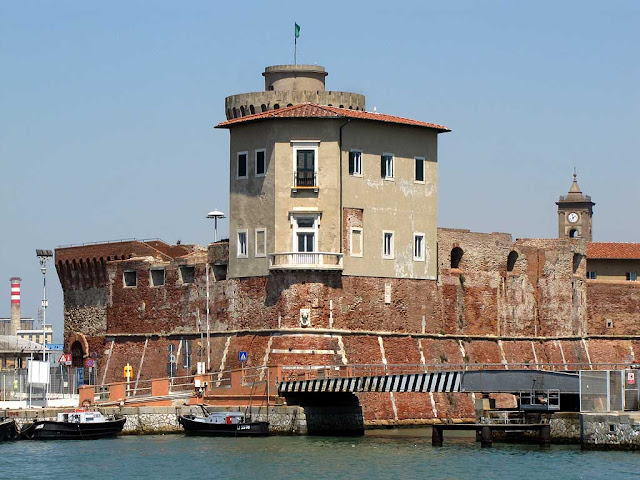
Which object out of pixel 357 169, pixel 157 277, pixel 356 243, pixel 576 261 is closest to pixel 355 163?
pixel 357 169

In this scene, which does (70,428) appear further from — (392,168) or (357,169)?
(392,168)

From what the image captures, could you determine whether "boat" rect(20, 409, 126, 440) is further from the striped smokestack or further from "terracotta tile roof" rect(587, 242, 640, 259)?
the striped smokestack

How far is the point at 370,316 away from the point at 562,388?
→ 14.7m

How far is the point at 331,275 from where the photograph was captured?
308 feet

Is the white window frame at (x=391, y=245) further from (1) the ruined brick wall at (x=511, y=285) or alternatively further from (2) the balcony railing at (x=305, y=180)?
(2) the balcony railing at (x=305, y=180)

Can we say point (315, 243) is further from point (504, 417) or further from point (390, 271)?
point (504, 417)

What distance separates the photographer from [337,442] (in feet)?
278

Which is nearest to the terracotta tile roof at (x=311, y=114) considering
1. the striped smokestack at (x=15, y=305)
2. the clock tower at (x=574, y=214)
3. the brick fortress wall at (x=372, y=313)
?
the brick fortress wall at (x=372, y=313)

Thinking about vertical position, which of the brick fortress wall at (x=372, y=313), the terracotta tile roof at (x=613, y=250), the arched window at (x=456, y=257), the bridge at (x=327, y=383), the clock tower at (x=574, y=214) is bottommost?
the bridge at (x=327, y=383)

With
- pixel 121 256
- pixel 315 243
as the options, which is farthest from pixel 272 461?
pixel 121 256

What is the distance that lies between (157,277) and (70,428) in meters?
18.4

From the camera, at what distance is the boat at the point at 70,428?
289 ft

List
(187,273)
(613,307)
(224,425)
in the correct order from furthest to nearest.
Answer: (613,307) → (187,273) → (224,425)

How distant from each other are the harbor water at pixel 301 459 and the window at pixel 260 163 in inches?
602
